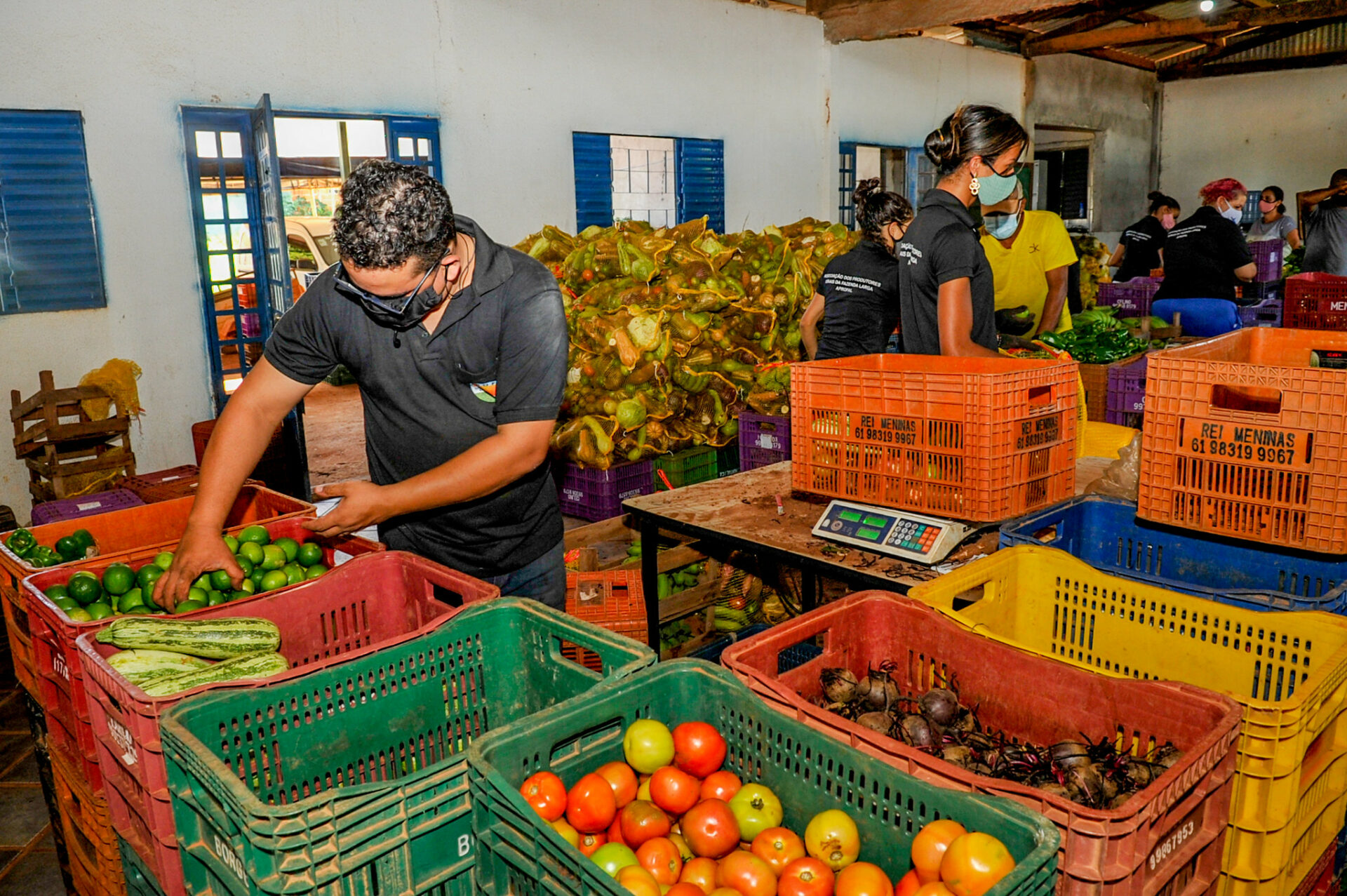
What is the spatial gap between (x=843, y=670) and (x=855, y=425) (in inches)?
49.5

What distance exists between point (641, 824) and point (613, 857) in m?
0.09

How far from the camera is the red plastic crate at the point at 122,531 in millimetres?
2621

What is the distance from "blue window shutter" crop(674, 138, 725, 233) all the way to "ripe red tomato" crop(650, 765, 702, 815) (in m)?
9.54

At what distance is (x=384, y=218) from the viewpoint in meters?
2.15

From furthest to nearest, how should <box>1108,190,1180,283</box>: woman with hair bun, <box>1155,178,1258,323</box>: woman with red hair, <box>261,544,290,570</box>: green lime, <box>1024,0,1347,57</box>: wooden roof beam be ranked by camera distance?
1. <box>1024,0,1347,57</box>: wooden roof beam
2. <box>1108,190,1180,283</box>: woman with hair bun
3. <box>1155,178,1258,323</box>: woman with red hair
4. <box>261,544,290,570</box>: green lime

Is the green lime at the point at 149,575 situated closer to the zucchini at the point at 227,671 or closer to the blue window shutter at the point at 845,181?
the zucchini at the point at 227,671

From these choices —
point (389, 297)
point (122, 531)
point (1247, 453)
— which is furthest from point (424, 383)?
point (1247, 453)

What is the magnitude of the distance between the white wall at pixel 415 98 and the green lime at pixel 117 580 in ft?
16.2

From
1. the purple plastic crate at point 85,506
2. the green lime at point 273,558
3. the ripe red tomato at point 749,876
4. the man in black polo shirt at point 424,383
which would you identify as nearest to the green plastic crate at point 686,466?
the purple plastic crate at point 85,506

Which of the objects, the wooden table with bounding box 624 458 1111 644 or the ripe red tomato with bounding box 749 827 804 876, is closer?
the ripe red tomato with bounding box 749 827 804 876

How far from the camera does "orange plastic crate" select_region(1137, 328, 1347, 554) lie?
243 centimetres

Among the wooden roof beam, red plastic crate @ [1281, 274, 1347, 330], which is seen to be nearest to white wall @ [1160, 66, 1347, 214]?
the wooden roof beam

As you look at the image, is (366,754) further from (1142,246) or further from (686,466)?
(1142,246)

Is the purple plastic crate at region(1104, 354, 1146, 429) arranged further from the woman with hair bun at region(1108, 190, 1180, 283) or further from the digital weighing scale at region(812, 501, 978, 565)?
the woman with hair bun at region(1108, 190, 1180, 283)
